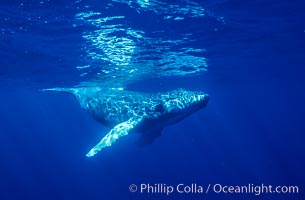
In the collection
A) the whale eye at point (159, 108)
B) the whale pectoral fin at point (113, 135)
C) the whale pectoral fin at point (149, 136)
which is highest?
the whale eye at point (159, 108)

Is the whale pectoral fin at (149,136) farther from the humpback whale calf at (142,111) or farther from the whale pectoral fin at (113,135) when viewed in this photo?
the whale pectoral fin at (113,135)

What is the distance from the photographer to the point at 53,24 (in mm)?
14742

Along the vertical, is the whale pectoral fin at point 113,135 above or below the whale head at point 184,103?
below

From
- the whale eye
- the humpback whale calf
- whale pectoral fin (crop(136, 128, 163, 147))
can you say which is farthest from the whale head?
whale pectoral fin (crop(136, 128, 163, 147))

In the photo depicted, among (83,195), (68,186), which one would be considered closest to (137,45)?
(83,195)

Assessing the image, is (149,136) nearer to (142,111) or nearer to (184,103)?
(142,111)

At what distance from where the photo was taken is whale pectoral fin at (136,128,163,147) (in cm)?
1320

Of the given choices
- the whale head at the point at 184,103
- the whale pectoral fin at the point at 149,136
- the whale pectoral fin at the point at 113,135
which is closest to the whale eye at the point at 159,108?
the whale head at the point at 184,103

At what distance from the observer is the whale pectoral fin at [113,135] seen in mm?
10484

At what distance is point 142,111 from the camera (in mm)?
12156

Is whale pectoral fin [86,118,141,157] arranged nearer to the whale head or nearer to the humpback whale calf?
the humpback whale calf

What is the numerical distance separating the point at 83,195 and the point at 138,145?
3694 centimetres

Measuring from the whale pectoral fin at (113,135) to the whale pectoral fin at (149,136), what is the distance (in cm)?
152

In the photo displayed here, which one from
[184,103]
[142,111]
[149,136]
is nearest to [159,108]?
[142,111]
